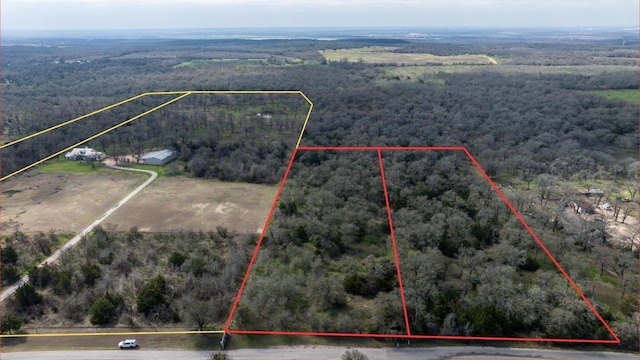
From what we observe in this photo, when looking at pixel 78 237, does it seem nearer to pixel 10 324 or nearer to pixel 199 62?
pixel 10 324

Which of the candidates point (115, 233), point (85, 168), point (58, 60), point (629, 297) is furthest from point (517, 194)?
point (58, 60)

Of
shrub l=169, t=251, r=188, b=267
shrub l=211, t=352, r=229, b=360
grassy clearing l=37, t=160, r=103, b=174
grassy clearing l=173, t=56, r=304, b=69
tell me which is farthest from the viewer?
grassy clearing l=173, t=56, r=304, b=69

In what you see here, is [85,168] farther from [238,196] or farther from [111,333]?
[111,333]

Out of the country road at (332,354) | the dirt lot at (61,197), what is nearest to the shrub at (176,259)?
the country road at (332,354)

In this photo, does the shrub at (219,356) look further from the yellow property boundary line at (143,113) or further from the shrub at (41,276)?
the yellow property boundary line at (143,113)

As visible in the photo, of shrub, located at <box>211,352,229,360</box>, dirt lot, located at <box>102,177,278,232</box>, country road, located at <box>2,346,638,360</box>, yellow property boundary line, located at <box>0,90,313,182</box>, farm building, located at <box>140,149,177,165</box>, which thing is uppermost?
yellow property boundary line, located at <box>0,90,313,182</box>

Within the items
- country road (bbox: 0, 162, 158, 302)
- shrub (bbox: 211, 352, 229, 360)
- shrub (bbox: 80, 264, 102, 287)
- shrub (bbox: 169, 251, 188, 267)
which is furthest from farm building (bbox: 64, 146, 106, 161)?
shrub (bbox: 211, 352, 229, 360)

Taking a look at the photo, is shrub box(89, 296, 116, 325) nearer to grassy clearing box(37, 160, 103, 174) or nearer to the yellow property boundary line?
grassy clearing box(37, 160, 103, 174)
